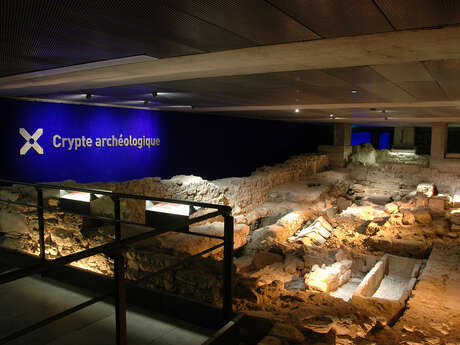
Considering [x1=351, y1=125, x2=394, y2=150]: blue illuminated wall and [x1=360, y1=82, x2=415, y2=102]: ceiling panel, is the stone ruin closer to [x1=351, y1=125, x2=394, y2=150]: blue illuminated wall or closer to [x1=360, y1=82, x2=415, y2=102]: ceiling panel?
[x1=360, y1=82, x2=415, y2=102]: ceiling panel

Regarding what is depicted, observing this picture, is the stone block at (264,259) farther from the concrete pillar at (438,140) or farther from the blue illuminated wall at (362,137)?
the blue illuminated wall at (362,137)

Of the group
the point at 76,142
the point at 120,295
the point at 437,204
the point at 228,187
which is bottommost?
the point at 437,204

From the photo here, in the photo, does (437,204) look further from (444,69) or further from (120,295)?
(120,295)

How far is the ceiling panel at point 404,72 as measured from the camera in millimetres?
3777

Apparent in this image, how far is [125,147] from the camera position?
8602 millimetres

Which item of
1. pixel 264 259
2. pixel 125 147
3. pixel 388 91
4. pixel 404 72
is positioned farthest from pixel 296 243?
pixel 404 72

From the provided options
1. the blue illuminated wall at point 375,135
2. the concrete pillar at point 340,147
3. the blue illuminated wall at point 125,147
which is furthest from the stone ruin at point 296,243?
the blue illuminated wall at point 375,135

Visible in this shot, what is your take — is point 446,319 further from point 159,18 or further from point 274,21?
point 159,18

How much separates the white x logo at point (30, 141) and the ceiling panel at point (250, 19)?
17.9 ft

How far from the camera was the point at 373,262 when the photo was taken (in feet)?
24.8

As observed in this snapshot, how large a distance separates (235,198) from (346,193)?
22.2ft

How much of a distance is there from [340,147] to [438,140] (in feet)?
15.1

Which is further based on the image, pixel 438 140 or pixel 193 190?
pixel 438 140

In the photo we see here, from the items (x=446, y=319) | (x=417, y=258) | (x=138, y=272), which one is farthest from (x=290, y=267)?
(x=138, y=272)
